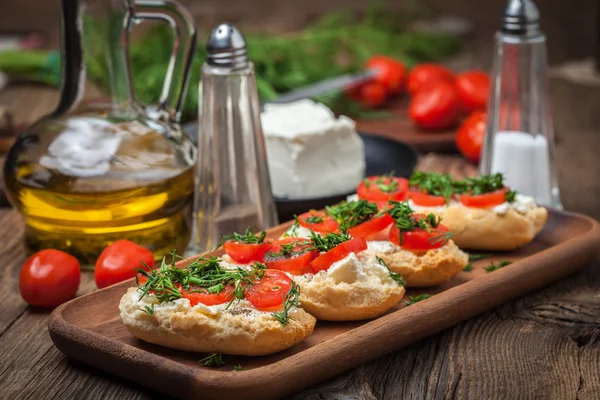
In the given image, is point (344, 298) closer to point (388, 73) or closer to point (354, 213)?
point (354, 213)

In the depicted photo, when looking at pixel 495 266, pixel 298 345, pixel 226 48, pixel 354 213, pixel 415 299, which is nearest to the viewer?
pixel 298 345

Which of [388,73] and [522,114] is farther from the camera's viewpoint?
[388,73]

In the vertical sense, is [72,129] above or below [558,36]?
above

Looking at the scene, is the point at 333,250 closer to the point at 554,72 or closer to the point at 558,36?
the point at 554,72

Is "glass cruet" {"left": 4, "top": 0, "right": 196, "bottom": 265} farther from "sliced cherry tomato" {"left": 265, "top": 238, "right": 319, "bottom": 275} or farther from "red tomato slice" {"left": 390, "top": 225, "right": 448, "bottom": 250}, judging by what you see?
"red tomato slice" {"left": 390, "top": 225, "right": 448, "bottom": 250}

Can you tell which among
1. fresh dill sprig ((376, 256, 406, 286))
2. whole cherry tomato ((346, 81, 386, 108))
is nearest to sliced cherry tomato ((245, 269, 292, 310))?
fresh dill sprig ((376, 256, 406, 286))

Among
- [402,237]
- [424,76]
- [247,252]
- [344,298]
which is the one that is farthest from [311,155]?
[424,76]

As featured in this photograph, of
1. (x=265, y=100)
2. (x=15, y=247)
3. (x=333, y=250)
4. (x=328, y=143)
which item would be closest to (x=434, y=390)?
(x=333, y=250)
